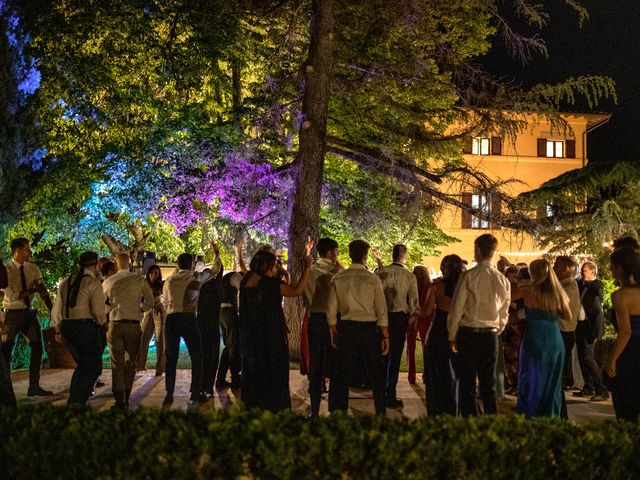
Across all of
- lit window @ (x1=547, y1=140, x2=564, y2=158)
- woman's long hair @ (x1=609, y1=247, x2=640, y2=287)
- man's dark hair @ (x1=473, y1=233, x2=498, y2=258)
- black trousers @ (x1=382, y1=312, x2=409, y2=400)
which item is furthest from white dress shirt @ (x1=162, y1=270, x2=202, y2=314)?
lit window @ (x1=547, y1=140, x2=564, y2=158)

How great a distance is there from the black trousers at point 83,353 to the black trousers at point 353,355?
2959 mm

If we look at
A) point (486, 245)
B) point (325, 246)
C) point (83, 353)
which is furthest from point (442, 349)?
point (83, 353)

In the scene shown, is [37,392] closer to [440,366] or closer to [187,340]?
[187,340]

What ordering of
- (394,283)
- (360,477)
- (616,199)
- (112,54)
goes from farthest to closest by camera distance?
(112,54) → (616,199) → (394,283) → (360,477)

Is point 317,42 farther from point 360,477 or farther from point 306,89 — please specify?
point 360,477

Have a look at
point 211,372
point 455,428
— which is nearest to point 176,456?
point 455,428

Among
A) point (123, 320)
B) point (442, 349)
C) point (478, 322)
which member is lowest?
point (442, 349)

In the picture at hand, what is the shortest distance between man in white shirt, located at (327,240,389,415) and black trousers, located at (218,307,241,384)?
3.33m

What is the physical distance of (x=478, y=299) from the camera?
7.68m

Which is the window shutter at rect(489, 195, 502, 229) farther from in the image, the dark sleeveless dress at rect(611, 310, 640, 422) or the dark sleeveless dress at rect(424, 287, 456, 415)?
the dark sleeveless dress at rect(611, 310, 640, 422)

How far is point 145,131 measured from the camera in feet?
62.8

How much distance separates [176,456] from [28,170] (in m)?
11.8

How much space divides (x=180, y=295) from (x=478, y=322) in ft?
13.7

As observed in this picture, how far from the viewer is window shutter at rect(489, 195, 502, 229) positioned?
16.2 m
